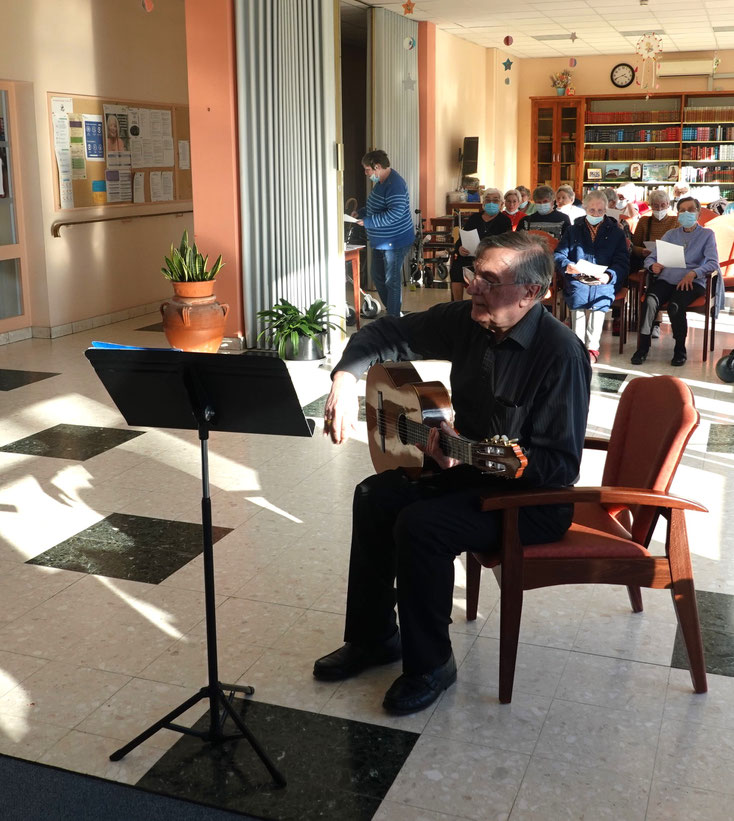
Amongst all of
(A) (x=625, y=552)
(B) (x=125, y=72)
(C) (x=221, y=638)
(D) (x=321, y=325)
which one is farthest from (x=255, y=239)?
(A) (x=625, y=552)

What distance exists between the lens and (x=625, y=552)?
248 cm

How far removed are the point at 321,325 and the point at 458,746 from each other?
5148 mm

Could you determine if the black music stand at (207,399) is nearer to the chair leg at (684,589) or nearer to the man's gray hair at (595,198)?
the chair leg at (684,589)

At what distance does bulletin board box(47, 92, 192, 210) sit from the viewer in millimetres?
7949

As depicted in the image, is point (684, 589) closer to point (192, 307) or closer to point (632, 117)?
point (192, 307)

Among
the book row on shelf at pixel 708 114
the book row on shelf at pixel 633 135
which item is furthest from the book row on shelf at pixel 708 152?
the book row on shelf at pixel 708 114

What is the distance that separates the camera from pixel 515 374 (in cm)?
256

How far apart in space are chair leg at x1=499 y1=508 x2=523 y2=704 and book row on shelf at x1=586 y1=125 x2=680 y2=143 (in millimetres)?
14740

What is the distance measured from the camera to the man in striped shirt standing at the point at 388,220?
8172 mm

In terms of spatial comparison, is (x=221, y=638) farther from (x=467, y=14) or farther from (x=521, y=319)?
(x=467, y=14)

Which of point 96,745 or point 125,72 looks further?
point 125,72

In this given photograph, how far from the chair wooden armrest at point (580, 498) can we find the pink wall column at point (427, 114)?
1015cm

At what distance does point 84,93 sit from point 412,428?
6.59 meters

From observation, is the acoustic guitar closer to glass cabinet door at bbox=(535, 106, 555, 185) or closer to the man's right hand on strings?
the man's right hand on strings
